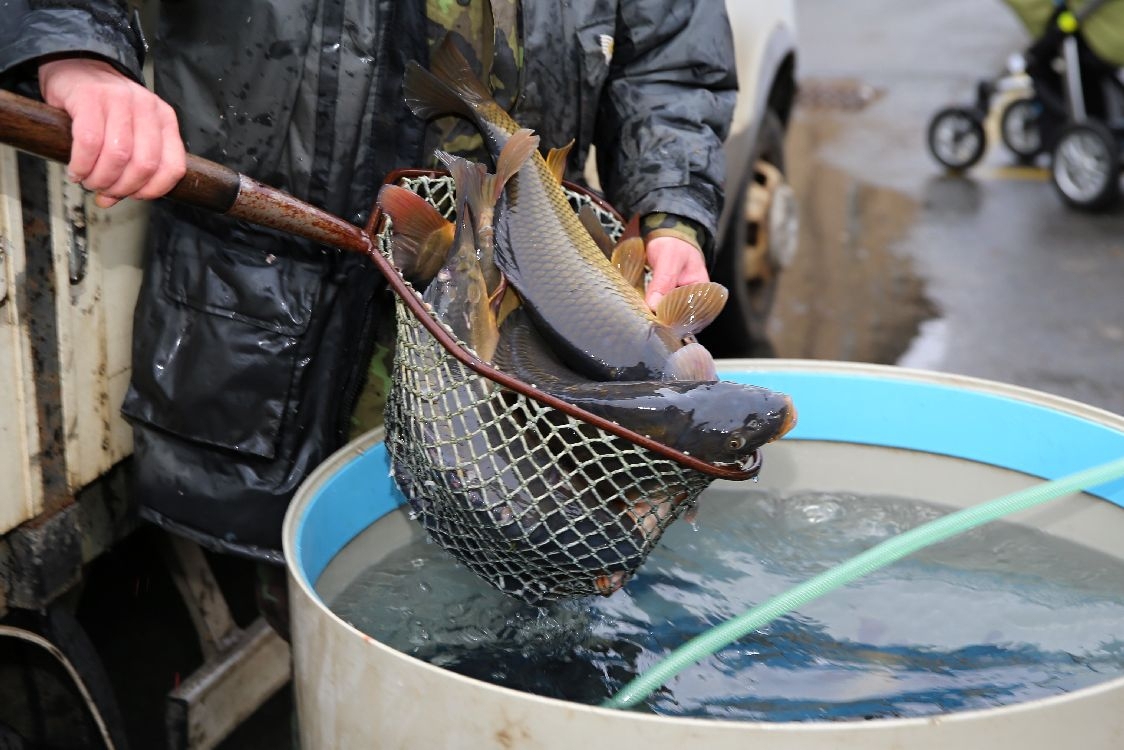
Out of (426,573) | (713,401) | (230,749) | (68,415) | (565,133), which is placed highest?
(565,133)

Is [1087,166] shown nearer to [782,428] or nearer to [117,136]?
[782,428]

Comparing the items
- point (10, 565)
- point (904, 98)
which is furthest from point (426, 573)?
point (904, 98)

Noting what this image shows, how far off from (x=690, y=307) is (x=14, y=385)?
3.79 feet

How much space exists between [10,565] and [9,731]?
1.16 feet

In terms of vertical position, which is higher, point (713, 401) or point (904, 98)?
point (713, 401)

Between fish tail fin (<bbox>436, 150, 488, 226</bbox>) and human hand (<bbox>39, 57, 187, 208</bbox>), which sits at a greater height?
human hand (<bbox>39, 57, 187, 208</bbox>)

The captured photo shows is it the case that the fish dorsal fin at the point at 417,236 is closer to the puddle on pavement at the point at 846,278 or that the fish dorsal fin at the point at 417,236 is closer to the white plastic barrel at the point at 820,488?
the white plastic barrel at the point at 820,488

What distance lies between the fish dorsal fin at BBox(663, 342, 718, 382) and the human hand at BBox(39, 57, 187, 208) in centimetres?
79

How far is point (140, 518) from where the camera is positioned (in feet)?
8.20

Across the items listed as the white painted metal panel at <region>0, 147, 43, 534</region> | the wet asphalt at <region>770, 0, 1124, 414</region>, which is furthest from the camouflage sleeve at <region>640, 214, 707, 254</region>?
the wet asphalt at <region>770, 0, 1124, 414</region>

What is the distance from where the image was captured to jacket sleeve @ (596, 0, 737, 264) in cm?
248

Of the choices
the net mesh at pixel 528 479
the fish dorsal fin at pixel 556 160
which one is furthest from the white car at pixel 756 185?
the net mesh at pixel 528 479

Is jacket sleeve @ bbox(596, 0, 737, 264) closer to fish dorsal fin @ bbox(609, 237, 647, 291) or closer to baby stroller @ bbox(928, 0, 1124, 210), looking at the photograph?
fish dorsal fin @ bbox(609, 237, 647, 291)

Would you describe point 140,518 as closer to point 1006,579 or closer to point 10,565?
point 10,565
